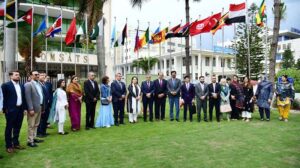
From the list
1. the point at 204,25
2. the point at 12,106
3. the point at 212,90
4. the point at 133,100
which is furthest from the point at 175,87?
the point at 204,25

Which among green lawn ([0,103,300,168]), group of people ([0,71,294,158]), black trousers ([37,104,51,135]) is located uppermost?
group of people ([0,71,294,158])

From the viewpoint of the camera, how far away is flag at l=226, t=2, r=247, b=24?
14.7m

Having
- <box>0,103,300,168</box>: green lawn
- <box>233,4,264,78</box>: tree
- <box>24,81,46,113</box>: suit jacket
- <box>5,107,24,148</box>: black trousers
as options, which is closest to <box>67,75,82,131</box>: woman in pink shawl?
<box>0,103,300,168</box>: green lawn

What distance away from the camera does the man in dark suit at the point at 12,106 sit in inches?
245

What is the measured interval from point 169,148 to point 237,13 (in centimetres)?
1058

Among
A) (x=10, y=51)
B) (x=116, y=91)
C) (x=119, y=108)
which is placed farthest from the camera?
(x=10, y=51)

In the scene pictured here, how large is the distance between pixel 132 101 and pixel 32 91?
446 cm

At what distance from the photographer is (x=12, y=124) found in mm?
6262

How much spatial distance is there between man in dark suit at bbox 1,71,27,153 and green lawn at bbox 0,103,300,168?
0.40 m

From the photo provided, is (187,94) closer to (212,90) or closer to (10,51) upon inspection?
(212,90)

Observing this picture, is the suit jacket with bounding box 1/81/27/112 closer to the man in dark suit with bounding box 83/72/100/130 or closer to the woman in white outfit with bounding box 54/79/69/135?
the woman in white outfit with bounding box 54/79/69/135

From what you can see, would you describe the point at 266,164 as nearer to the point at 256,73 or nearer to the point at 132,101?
the point at 132,101

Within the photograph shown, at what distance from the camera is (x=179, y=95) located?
430 inches

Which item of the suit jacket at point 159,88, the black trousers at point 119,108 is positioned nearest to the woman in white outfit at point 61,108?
the black trousers at point 119,108
